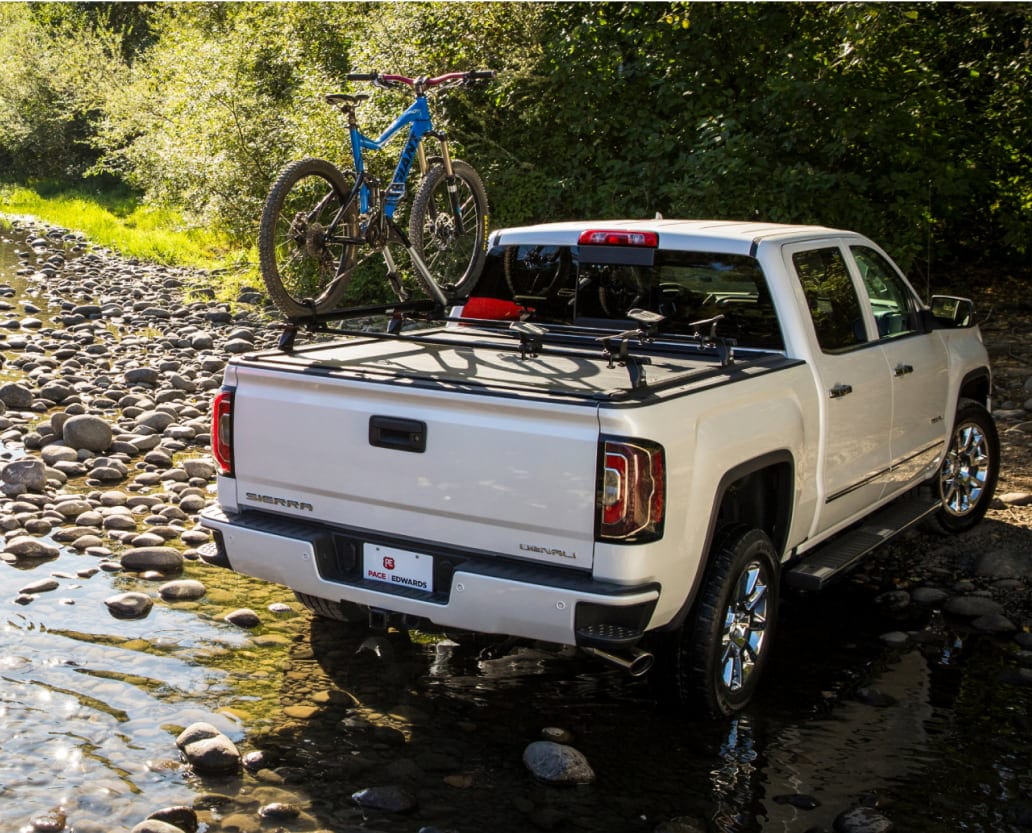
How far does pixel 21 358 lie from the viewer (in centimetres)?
1234

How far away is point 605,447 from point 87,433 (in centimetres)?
590

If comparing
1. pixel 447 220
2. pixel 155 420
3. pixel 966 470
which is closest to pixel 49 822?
pixel 966 470

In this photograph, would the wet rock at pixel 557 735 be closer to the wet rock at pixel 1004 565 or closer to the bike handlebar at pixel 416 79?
the wet rock at pixel 1004 565

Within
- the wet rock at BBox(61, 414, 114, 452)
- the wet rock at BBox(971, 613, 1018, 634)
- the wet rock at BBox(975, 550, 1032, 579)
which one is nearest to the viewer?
the wet rock at BBox(971, 613, 1018, 634)

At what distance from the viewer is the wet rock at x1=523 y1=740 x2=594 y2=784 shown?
4352 mm

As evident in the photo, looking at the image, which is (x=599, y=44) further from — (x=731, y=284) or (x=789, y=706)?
(x=789, y=706)

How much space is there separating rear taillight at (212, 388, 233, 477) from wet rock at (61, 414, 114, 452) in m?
4.23

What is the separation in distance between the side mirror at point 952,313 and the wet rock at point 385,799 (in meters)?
4.09

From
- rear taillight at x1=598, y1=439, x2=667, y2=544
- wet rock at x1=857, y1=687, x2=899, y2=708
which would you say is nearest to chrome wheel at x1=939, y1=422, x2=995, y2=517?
wet rock at x1=857, y1=687, x2=899, y2=708

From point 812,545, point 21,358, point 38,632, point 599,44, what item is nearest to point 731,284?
point 812,545

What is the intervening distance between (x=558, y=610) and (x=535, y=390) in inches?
31.0

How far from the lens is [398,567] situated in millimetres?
4570

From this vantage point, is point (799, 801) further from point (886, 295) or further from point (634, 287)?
point (886, 295)

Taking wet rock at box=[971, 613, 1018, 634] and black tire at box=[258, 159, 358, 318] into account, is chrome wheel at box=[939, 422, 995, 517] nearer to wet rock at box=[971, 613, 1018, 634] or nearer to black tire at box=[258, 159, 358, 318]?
wet rock at box=[971, 613, 1018, 634]
